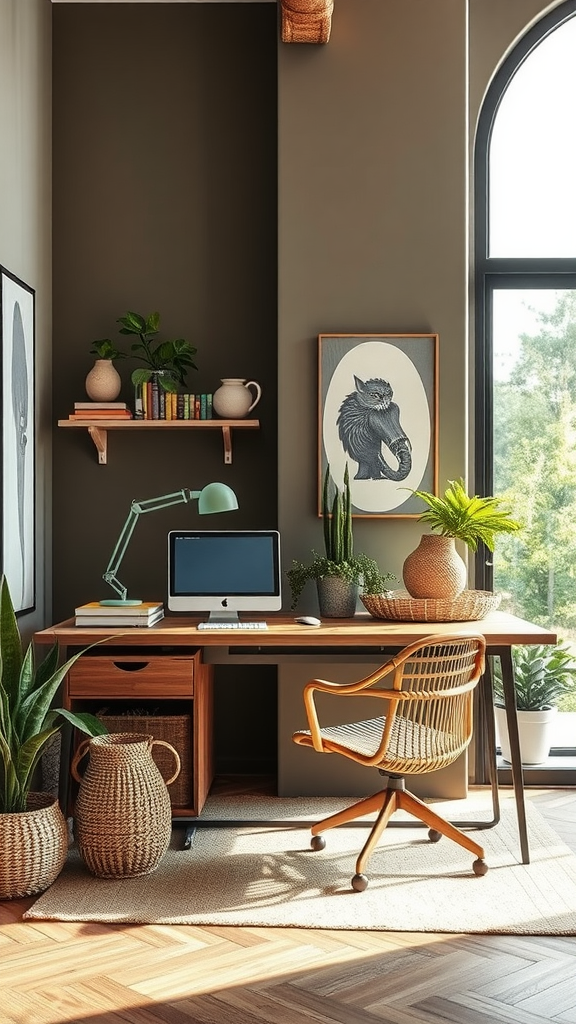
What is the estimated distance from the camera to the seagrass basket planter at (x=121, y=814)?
3.20 m

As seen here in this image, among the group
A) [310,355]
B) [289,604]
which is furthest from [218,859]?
[310,355]

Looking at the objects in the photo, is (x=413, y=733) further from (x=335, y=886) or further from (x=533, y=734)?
(x=533, y=734)

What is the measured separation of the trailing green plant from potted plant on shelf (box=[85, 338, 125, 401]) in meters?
2.01

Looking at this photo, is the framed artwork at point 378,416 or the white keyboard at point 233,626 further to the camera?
the framed artwork at point 378,416

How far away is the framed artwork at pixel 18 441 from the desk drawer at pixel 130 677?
465mm

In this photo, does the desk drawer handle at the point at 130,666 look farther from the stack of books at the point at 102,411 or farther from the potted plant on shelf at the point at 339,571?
the stack of books at the point at 102,411

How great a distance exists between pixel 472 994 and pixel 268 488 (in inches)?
95.9

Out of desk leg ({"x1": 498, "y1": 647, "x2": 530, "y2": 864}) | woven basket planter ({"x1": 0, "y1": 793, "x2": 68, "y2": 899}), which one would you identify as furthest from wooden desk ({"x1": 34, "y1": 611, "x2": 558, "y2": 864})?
woven basket planter ({"x1": 0, "y1": 793, "x2": 68, "y2": 899})

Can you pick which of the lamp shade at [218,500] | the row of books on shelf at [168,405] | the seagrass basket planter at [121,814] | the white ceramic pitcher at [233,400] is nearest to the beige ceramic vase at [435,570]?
the lamp shade at [218,500]

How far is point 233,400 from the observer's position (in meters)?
4.18

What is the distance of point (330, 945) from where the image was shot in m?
2.76

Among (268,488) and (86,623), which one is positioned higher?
(268,488)

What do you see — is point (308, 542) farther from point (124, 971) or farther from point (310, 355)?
point (124, 971)

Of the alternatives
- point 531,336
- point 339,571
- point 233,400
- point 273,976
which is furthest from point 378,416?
point 273,976
